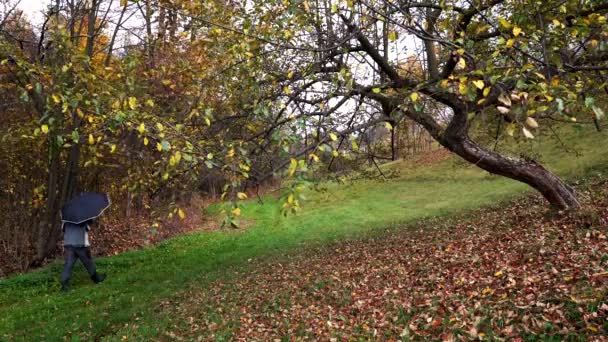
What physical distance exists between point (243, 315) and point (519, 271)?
432 cm

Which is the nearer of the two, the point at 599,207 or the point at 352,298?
the point at 352,298

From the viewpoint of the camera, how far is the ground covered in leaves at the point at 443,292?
15.9ft

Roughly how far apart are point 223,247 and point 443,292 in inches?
424

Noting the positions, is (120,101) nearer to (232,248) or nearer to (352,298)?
(352,298)

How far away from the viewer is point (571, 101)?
3312mm

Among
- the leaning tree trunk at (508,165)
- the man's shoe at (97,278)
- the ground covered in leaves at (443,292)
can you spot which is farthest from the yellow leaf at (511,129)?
the man's shoe at (97,278)

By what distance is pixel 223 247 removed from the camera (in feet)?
51.9

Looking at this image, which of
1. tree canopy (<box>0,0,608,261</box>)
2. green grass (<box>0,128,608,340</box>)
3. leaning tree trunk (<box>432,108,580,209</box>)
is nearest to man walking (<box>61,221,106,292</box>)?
green grass (<box>0,128,608,340</box>)

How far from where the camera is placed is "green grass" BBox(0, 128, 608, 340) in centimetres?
855

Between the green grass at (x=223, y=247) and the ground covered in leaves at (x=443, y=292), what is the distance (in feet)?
3.69

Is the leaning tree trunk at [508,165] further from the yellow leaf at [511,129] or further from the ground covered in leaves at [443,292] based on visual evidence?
the yellow leaf at [511,129]

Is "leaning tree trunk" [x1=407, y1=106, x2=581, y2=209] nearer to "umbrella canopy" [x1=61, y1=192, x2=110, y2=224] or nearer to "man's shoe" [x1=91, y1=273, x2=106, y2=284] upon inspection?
"umbrella canopy" [x1=61, y1=192, x2=110, y2=224]

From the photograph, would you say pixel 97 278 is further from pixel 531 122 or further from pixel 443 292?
pixel 531 122

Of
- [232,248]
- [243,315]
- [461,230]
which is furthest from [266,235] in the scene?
[243,315]
